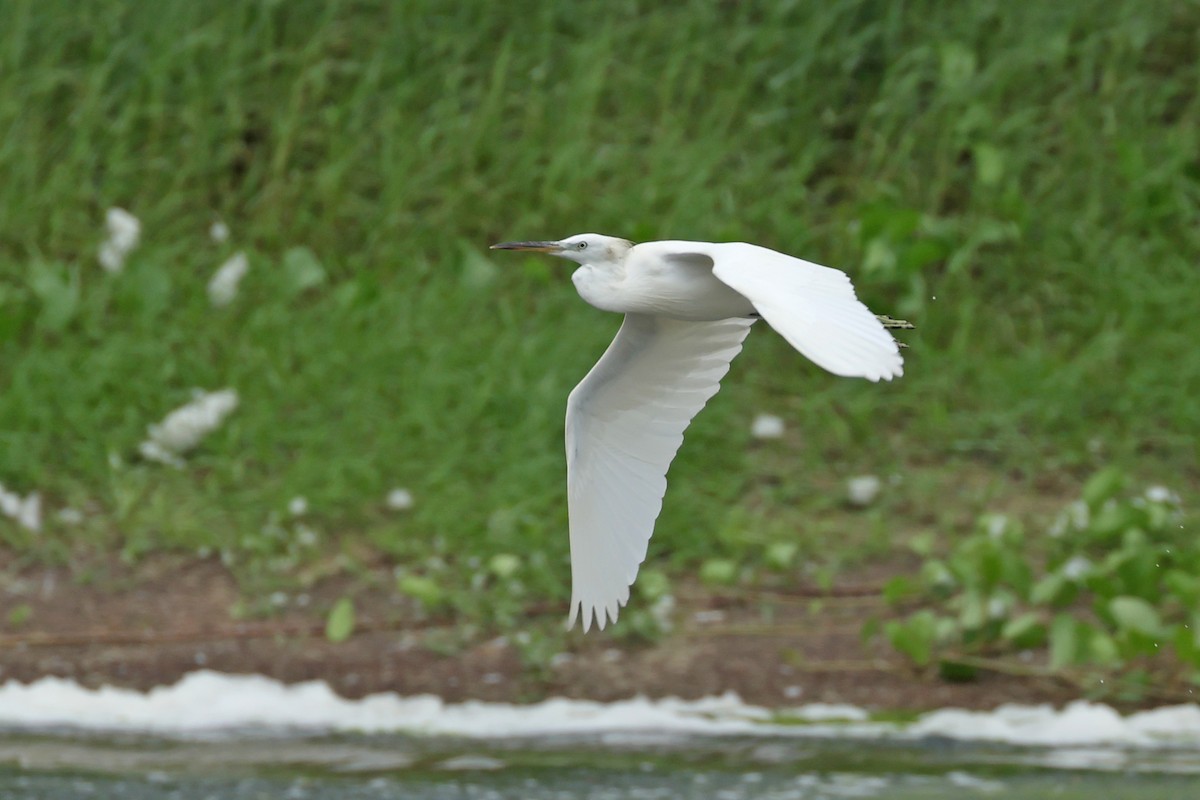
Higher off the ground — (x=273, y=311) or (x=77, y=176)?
(x=77, y=176)

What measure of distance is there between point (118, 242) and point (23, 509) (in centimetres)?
107

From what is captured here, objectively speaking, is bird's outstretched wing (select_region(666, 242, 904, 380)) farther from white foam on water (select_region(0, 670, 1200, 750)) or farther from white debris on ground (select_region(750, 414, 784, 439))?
white debris on ground (select_region(750, 414, 784, 439))

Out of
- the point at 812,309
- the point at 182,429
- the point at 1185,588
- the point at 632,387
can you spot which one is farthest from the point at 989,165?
the point at 812,309

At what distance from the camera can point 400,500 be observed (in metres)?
5.32

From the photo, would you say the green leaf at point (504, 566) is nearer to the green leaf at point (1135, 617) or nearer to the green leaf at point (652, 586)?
the green leaf at point (652, 586)

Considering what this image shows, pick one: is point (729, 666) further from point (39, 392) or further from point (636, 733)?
point (39, 392)

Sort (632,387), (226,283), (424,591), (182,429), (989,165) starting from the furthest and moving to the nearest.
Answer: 1. (989,165)
2. (226,283)
3. (182,429)
4. (424,591)
5. (632,387)

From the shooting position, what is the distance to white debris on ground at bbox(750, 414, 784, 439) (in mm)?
5598

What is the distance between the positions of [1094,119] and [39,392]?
11.3ft

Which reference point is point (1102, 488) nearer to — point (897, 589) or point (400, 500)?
point (897, 589)

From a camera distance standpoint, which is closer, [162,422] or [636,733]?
[636,733]

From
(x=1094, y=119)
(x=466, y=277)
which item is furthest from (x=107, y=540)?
(x=1094, y=119)

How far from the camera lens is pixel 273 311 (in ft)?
19.3

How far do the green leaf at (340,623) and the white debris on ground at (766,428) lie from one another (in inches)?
52.9
